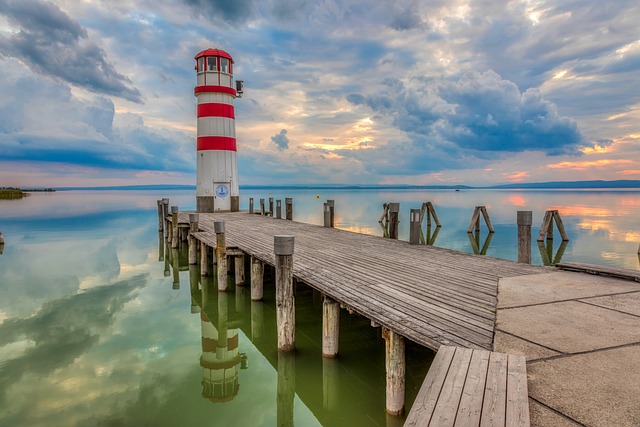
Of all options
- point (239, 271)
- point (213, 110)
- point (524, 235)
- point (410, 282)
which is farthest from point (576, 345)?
point (213, 110)

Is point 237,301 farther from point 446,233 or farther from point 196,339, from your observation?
point 446,233

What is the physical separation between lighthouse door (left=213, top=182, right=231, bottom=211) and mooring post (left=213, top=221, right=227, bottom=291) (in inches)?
558

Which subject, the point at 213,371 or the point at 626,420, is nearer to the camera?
the point at 626,420

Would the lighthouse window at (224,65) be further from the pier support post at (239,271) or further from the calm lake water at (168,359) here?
the pier support post at (239,271)

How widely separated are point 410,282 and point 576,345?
3.20 meters

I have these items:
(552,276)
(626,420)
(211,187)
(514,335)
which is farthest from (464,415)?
(211,187)

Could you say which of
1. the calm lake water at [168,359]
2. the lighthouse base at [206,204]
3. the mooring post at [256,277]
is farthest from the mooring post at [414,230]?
the lighthouse base at [206,204]

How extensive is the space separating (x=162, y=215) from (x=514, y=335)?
28447 mm

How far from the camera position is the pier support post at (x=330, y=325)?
654 centimetres

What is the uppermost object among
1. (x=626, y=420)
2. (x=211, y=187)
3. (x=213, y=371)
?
(x=211, y=187)

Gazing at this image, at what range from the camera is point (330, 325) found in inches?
263

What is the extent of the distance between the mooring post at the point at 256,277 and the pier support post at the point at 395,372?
19.6ft

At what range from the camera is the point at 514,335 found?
14.4 feet

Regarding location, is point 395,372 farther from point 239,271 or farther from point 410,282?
point 239,271
